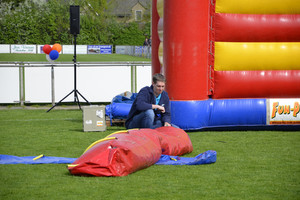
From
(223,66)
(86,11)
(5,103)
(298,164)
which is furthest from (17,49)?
(298,164)

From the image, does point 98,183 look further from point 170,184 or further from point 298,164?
point 298,164

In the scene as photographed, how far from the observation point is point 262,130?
8.77 metres

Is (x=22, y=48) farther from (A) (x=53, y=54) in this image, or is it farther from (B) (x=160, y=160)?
(B) (x=160, y=160)

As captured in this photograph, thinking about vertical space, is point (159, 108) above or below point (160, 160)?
above

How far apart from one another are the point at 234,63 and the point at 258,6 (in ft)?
3.36

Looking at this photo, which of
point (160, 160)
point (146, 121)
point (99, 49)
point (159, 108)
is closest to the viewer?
point (160, 160)

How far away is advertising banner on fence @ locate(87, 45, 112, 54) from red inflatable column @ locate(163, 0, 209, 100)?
124ft

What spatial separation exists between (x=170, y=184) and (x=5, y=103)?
29.5 ft

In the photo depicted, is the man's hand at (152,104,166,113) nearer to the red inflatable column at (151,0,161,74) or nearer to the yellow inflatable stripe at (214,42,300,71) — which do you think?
the yellow inflatable stripe at (214,42,300,71)

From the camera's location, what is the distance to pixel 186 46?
8.24 meters

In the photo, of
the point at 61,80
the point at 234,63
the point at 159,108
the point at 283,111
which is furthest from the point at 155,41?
the point at 61,80

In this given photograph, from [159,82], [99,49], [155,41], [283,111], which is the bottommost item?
[283,111]

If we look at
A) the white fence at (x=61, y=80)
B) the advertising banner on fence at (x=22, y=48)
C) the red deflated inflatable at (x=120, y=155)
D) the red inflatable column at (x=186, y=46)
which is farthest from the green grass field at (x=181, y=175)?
the advertising banner on fence at (x=22, y=48)

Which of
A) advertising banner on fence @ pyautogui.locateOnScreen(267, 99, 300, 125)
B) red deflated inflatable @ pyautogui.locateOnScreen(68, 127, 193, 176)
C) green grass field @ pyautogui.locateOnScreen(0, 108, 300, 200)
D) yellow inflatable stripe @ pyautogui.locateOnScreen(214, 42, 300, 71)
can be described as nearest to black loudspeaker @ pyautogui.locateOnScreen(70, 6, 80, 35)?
green grass field @ pyautogui.locateOnScreen(0, 108, 300, 200)
